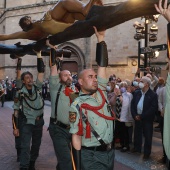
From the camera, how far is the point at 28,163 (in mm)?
5188

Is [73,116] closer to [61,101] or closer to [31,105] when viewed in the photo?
[61,101]

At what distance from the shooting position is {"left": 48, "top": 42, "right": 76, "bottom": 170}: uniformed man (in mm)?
4312

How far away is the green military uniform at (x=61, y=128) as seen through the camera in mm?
4305

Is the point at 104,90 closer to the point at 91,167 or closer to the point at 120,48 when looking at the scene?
the point at 91,167

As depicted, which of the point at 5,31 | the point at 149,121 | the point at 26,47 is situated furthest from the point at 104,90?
the point at 5,31

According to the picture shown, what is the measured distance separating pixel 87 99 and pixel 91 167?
752mm

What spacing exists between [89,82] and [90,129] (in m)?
0.54

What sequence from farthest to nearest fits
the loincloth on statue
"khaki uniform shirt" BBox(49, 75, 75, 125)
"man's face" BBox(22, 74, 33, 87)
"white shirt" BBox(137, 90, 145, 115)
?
1. "white shirt" BBox(137, 90, 145, 115)
2. "man's face" BBox(22, 74, 33, 87)
3. "khaki uniform shirt" BBox(49, 75, 75, 125)
4. the loincloth on statue

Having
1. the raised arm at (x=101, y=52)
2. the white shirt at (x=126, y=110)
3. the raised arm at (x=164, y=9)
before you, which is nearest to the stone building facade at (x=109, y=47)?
the white shirt at (x=126, y=110)

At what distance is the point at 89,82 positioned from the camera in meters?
3.15

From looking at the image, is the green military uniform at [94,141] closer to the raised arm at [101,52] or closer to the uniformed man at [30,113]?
the raised arm at [101,52]

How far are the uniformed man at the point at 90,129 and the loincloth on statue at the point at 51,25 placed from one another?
947 millimetres

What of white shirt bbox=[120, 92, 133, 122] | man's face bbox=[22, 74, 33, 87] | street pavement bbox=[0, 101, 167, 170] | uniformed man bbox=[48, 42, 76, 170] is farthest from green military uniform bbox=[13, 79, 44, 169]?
white shirt bbox=[120, 92, 133, 122]

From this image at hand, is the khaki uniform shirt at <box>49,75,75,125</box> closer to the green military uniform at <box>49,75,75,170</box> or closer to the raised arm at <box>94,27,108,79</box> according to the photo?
the green military uniform at <box>49,75,75,170</box>
